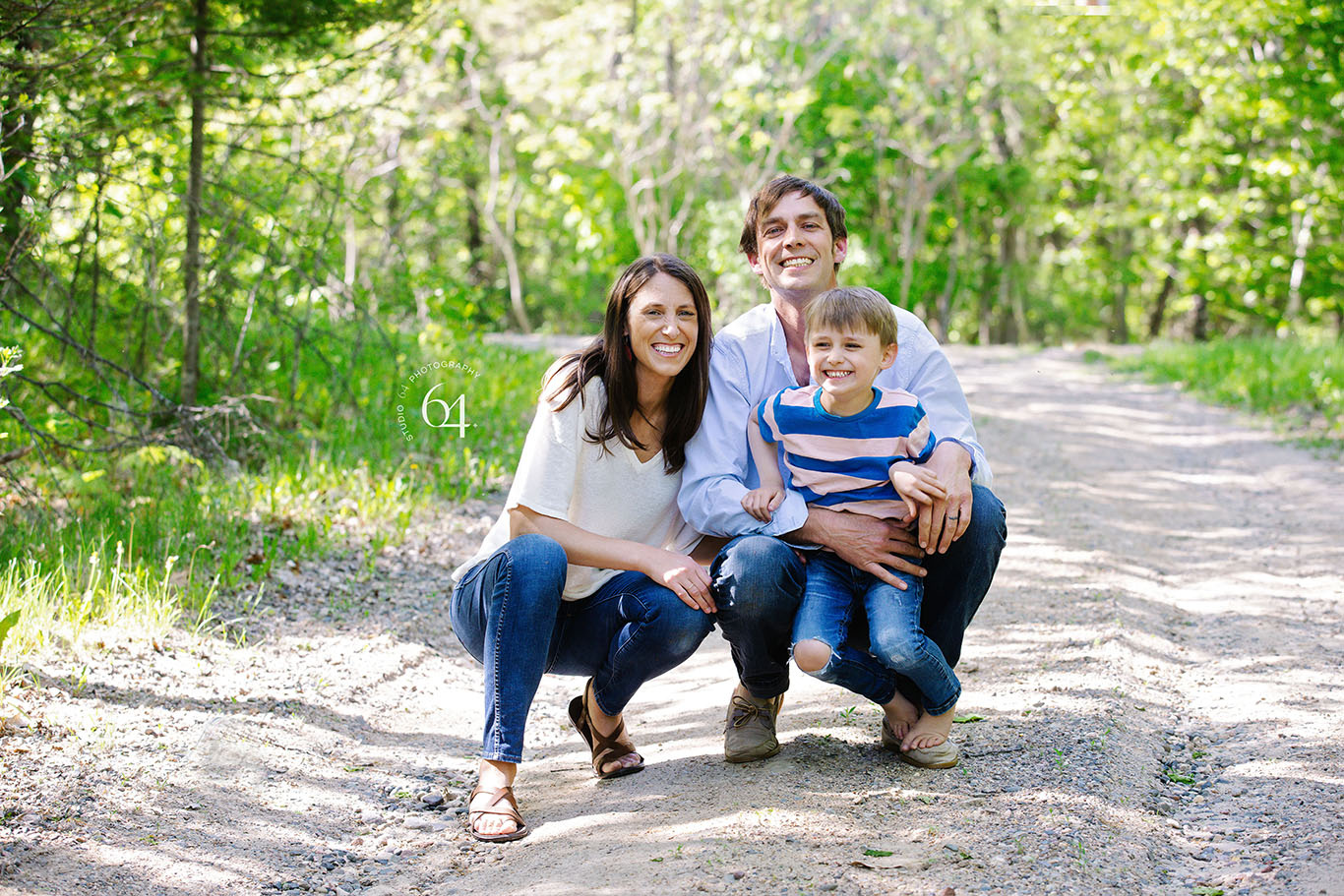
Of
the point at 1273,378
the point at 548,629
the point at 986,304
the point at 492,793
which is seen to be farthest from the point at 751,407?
the point at 986,304

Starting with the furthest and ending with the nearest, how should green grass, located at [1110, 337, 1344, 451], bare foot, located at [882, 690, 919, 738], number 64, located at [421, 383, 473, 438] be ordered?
1. green grass, located at [1110, 337, 1344, 451]
2. number 64, located at [421, 383, 473, 438]
3. bare foot, located at [882, 690, 919, 738]

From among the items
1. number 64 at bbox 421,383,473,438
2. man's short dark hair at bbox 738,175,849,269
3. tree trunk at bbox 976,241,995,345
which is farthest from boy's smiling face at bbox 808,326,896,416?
tree trunk at bbox 976,241,995,345

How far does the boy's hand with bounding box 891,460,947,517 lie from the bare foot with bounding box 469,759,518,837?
120 cm

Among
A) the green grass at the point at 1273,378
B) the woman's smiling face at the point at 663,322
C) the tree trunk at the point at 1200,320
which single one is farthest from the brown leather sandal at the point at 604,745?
the tree trunk at the point at 1200,320

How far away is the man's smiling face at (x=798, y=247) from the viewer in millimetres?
3271

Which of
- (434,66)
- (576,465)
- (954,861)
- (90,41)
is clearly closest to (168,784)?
(576,465)

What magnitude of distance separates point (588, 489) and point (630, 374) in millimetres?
333

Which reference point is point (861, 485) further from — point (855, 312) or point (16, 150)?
point (16, 150)

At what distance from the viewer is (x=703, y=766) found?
3.18 meters

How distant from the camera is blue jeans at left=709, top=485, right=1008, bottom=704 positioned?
2.89m

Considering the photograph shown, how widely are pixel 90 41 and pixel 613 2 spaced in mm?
9109

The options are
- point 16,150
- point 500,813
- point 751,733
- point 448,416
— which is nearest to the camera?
point 500,813

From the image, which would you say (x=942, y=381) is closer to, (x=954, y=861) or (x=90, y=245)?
(x=954, y=861)

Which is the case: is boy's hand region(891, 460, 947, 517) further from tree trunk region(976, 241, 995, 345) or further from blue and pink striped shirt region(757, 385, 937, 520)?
tree trunk region(976, 241, 995, 345)
